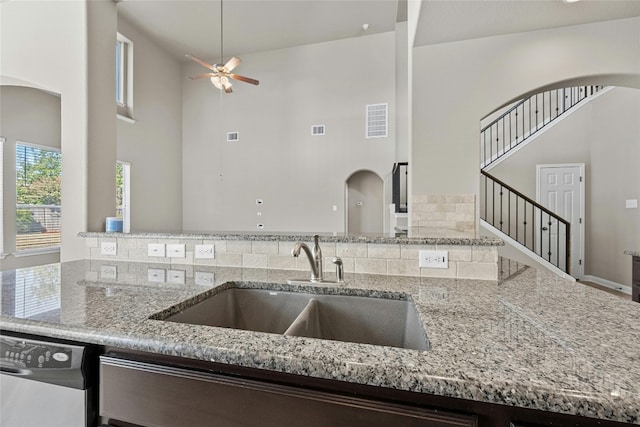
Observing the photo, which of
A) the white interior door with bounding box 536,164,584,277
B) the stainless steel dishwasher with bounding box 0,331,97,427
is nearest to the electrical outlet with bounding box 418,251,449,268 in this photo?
the stainless steel dishwasher with bounding box 0,331,97,427

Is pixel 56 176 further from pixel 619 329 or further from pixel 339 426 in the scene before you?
pixel 619 329

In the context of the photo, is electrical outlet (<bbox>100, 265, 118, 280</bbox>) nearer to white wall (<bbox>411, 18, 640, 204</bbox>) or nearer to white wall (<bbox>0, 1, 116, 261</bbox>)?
white wall (<bbox>0, 1, 116, 261</bbox>)

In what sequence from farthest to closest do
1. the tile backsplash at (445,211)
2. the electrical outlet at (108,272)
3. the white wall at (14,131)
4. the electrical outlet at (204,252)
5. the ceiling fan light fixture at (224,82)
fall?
the ceiling fan light fixture at (224,82), the white wall at (14,131), the tile backsplash at (445,211), the electrical outlet at (204,252), the electrical outlet at (108,272)

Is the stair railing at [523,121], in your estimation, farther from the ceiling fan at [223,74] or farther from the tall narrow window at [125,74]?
the tall narrow window at [125,74]

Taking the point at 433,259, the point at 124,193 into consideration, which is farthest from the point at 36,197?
the point at 433,259

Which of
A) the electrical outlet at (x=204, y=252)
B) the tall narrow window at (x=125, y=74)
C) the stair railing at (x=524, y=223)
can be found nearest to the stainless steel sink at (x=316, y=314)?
the electrical outlet at (x=204, y=252)

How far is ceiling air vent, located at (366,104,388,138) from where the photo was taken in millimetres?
6336

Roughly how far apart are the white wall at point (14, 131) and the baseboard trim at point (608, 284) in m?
8.81

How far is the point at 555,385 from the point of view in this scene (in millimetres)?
506

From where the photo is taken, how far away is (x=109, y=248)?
5.97 ft

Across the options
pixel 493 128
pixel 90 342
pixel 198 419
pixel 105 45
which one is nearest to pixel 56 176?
pixel 105 45

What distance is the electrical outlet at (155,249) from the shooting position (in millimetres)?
1691

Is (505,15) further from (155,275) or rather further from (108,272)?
(108,272)

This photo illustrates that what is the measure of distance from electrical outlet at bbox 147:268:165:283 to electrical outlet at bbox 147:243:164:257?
18 cm
